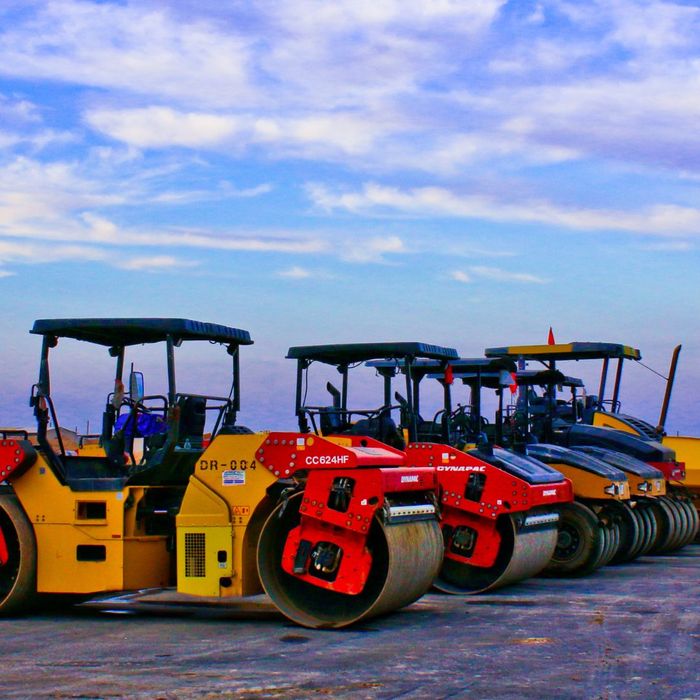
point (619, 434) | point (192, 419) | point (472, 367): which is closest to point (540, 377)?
point (619, 434)

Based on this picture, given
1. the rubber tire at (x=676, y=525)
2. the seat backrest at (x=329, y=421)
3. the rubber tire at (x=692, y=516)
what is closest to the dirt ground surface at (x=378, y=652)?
the seat backrest at (x=329, y=421)

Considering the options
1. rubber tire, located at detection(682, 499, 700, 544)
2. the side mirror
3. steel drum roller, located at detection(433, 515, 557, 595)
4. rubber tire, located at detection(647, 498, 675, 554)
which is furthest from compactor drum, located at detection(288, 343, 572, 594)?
rubber tire, located at detection(682, 499, 700, 544)

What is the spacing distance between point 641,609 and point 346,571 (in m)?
3.30

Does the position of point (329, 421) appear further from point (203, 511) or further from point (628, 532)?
point (628, 532)

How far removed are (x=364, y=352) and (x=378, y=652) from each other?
5678mm

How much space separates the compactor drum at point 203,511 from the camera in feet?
34.4

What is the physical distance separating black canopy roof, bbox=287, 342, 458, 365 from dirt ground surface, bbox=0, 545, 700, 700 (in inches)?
102

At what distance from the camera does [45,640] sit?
33.0 feet

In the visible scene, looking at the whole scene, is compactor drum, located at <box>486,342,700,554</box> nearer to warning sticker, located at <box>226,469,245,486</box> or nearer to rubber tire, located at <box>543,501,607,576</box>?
rubber tire, located at <box>543,501,607,576</box>

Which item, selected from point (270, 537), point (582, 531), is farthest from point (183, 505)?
point (582, 531)

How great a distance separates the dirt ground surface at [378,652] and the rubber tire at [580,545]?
2.43 meters

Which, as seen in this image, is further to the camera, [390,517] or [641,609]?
[641,609]

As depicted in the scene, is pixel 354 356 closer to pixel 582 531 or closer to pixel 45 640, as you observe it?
pixel 582 531

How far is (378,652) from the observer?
9.18 metres
